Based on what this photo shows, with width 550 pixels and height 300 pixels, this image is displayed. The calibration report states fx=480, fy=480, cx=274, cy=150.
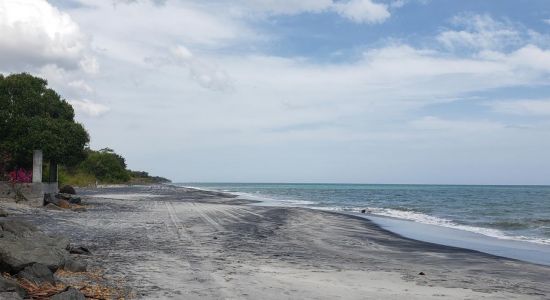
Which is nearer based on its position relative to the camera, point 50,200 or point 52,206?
point 52,206

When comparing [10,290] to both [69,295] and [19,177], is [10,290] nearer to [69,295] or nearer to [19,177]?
[69,295]

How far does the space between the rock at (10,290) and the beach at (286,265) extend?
1.95 metres

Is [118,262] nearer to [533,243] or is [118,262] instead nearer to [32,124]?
[533,243]

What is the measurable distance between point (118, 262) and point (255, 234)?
8700mm

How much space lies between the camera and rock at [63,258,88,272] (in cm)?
938

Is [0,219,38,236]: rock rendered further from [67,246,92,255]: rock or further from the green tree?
the green tree

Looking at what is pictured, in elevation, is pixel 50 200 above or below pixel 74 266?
above

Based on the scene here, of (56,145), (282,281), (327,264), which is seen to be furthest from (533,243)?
A: (56,145)

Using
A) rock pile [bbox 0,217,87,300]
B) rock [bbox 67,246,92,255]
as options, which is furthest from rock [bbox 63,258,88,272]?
rock [bbox 67,246,92,255]

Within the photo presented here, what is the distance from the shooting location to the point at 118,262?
1118 centimetres

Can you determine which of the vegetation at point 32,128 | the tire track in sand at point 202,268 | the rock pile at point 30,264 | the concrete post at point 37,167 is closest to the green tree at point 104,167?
the vegetation at point 32,128

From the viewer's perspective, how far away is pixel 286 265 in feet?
39.2

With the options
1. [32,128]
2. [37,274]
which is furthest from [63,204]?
[37,274]

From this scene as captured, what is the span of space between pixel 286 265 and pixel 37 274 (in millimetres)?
5999
